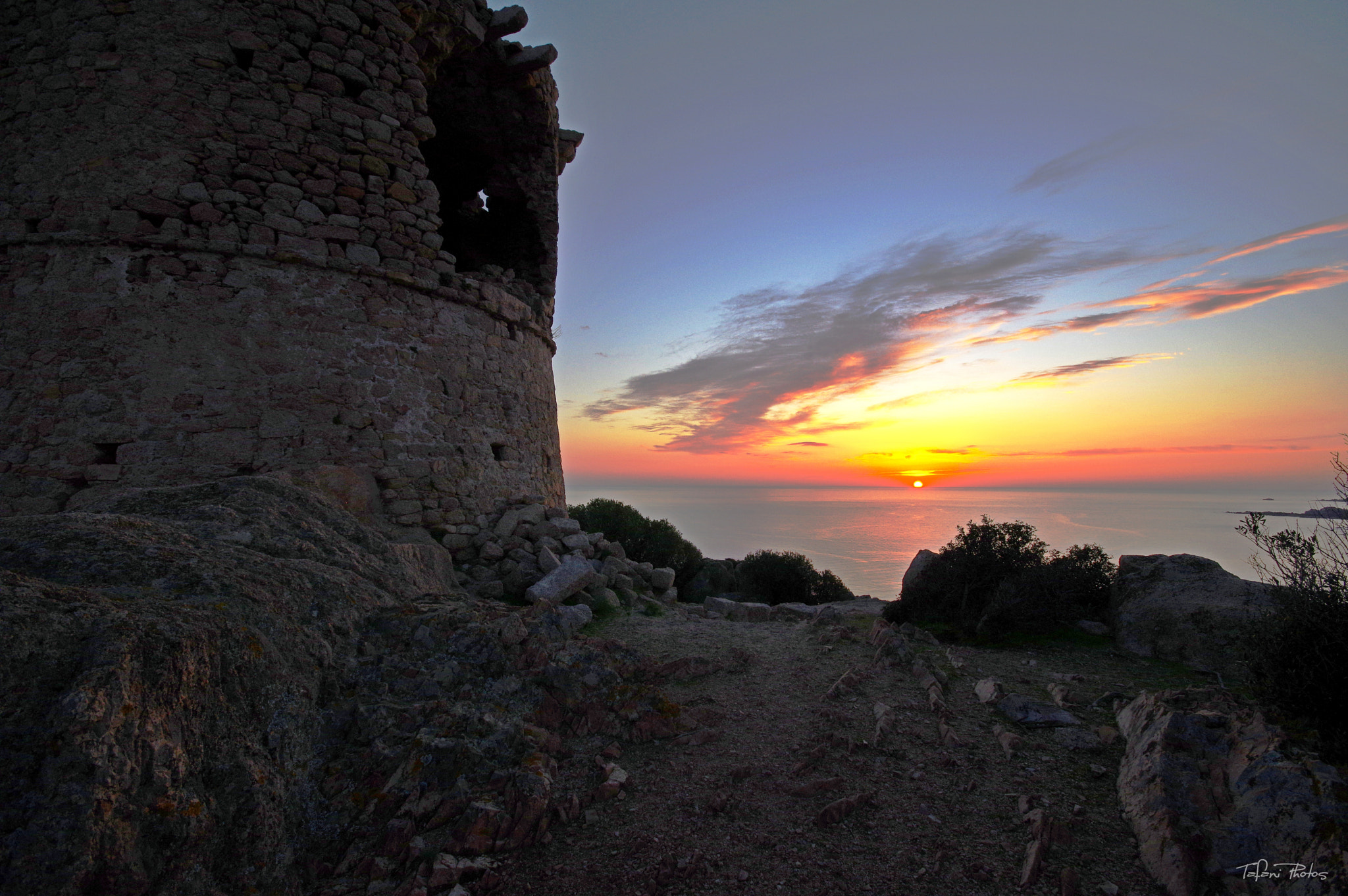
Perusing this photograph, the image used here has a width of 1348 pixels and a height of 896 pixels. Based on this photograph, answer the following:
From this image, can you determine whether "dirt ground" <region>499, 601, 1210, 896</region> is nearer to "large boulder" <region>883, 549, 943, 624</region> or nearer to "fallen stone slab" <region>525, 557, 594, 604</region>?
"fallen stone slab" <region>525, 557, 594, 604</region>

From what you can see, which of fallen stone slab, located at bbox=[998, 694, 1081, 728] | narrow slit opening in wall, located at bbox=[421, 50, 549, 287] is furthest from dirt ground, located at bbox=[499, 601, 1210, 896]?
narrow slit opening in wall, located at bbox=[421, 50, 549, 287]

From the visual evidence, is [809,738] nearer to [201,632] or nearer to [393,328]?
[201,632]

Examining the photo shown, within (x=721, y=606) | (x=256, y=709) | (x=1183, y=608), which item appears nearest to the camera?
(x=256, y=709)

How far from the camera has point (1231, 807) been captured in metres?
2.91

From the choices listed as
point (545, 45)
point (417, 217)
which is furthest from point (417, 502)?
point (545, 45)

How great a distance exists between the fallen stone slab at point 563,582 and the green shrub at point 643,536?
6.24m

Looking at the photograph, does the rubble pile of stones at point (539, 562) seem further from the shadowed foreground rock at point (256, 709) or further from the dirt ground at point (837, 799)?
the shadowed foreground rock at point (256, 709)

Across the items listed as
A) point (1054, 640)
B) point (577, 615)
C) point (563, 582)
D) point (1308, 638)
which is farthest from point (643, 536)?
point (1308, 638)

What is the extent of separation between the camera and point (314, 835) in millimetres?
2646

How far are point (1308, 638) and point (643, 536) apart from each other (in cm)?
1180

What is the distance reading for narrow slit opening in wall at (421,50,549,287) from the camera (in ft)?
33.3

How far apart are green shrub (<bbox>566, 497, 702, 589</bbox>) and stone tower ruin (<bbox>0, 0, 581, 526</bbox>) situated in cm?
642

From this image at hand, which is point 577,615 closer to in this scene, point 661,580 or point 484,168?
point 661,580

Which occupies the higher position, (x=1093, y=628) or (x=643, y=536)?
(x=643, y=536)
